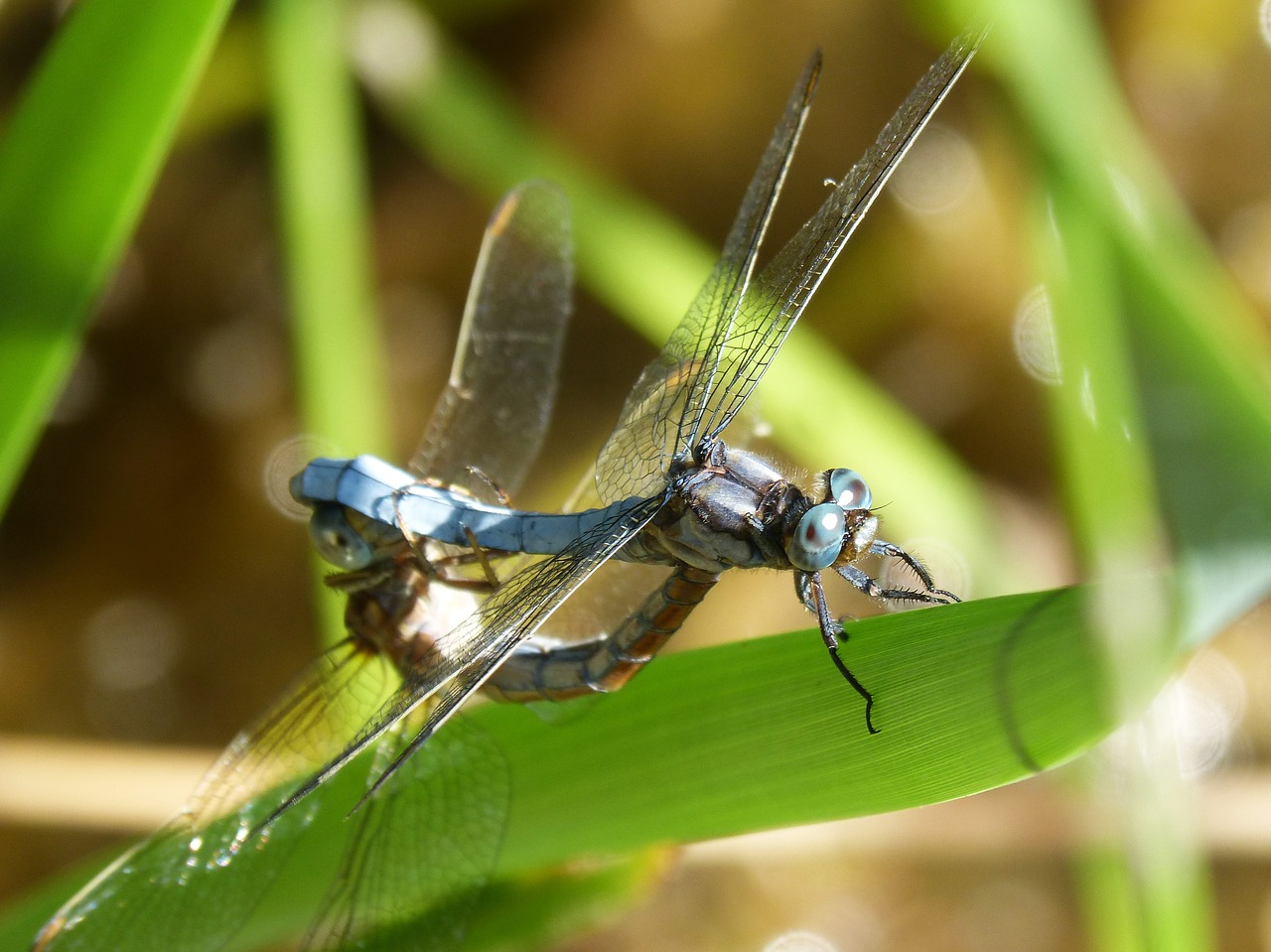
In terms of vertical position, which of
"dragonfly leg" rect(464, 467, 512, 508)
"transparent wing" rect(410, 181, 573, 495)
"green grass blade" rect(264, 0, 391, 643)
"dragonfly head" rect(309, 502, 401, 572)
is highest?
"green grass blade" rect(264, 0, 391, 643)

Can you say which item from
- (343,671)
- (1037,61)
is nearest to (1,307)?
(343,671)

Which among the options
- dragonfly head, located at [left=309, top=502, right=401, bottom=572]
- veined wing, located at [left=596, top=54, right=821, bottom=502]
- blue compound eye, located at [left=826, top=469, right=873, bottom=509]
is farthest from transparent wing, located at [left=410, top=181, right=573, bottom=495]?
blue compound eye, located at [left=826, top=469, right=873, bottom=509]

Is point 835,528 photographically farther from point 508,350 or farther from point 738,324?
point 508,350

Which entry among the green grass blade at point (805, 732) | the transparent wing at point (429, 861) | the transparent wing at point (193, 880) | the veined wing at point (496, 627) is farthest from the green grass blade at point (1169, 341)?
the transparent wing at point (193, 880)

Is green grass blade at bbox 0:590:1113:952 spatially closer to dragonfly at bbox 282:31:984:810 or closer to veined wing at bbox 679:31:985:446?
dragonfly at bbox 282:31:984:810

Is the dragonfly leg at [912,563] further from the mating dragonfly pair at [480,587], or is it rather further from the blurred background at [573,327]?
the blurred background at [573,327]

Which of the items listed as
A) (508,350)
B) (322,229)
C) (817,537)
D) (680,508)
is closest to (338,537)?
(508,350)

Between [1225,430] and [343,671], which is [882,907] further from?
[1225,430]

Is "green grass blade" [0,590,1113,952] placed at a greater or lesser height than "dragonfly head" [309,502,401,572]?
lesser
